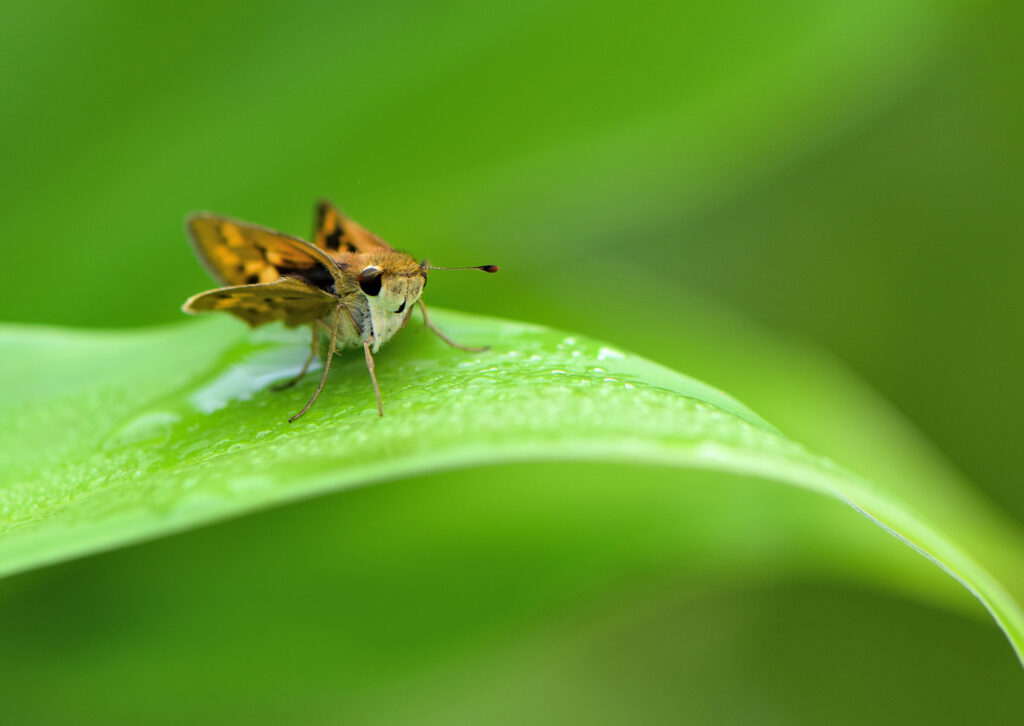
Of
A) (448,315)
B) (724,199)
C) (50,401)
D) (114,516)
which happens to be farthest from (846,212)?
(114,516)

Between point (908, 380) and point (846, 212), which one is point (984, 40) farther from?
point (908, 380)

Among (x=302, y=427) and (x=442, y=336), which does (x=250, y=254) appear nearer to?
(x=442, y=336)

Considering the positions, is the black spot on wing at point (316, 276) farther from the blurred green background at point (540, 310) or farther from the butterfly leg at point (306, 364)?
the blurred green background at point (540, 310)

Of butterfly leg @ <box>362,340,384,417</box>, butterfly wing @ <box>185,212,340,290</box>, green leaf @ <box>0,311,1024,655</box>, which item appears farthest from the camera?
butterfly wing @ <box>185,212,340,290</box>

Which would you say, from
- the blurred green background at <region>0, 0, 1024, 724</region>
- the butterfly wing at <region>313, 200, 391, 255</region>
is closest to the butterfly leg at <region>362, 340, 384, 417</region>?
the butterfly wing at <region>313, 200, 391, 255</region>

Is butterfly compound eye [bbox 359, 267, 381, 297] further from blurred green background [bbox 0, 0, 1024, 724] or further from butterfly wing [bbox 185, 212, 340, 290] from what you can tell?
blurred green background [bbox 0, 0, 1024, 724]
